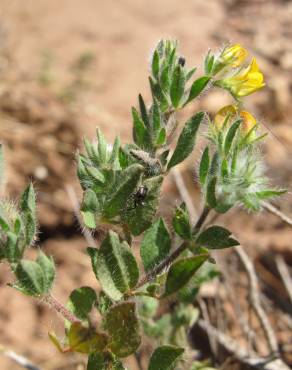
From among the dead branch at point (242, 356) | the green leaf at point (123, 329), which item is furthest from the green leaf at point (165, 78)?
the dead branch at point (242, 356)

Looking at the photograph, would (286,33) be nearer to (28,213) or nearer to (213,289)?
(213,289)

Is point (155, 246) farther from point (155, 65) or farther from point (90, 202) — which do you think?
point (155, 65)

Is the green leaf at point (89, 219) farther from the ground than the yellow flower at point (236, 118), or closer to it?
closer to it

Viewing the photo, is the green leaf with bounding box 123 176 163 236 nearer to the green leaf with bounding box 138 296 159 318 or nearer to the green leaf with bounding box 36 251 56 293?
the green leaf with bounding box 36 251 56 293

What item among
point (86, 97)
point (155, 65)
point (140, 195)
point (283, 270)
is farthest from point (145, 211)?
point (86, 97)

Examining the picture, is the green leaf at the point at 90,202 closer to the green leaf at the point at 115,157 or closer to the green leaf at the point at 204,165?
the green leaf at the point at 115,157

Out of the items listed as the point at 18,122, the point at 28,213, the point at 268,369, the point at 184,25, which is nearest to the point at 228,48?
the point at 28,213
